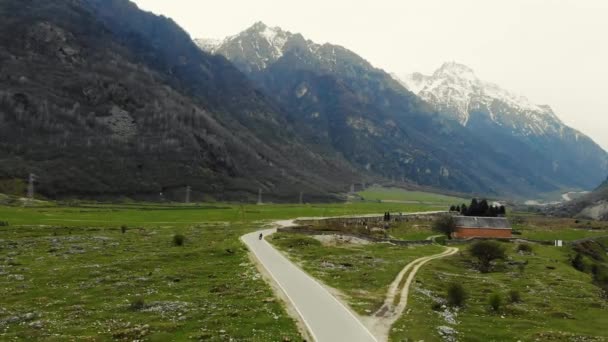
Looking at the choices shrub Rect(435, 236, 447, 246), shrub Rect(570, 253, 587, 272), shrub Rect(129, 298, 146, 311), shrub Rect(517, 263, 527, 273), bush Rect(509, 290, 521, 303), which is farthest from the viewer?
shrub Rect(435, 236, 447, 246)

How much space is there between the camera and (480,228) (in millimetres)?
144250

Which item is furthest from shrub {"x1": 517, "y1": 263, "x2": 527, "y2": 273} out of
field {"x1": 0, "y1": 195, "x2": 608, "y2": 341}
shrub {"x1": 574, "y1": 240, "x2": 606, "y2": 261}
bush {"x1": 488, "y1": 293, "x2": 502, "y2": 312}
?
shrub {"x1": 574, "y1": 240, "x2": 606, "y2": 261}

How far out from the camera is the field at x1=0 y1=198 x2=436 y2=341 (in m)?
36.0

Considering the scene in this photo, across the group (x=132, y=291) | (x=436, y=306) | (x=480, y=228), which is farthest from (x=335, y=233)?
(x=132, y=291)

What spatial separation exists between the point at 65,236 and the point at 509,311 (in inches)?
3050

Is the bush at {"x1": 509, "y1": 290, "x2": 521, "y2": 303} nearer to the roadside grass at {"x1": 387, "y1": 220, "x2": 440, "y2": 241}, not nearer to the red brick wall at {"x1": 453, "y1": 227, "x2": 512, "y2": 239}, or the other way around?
the roadside grass at {"x1": 387, "y1": 220, "x2": 440, "y2": 241}

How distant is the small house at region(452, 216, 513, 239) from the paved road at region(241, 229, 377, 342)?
89.4 metres

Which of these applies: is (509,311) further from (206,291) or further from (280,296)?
(206,291)

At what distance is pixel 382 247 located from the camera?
336ft

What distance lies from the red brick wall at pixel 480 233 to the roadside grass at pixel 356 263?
114ft

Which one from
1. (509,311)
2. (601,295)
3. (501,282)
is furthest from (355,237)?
(509,311)

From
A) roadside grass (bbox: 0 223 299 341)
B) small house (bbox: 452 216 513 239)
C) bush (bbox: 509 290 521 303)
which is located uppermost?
small house (bbox: 452 216 513 239)

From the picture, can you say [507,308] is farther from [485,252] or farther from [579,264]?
[579,264]

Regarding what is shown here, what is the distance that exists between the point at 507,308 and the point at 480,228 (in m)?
95.8
